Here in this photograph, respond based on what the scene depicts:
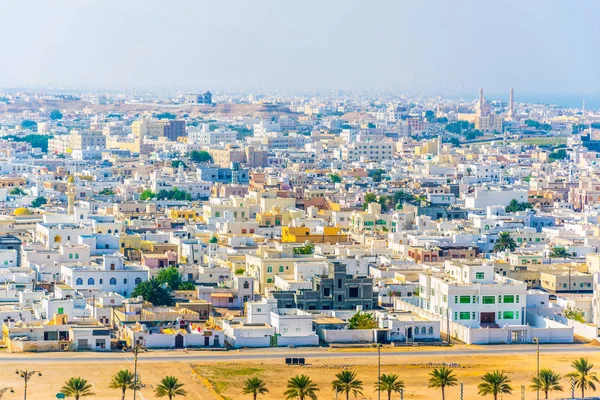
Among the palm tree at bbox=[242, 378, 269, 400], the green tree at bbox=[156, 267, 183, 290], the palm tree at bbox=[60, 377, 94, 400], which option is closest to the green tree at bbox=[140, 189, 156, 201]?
the green tree at bbox=[156, 267, 183, 290]

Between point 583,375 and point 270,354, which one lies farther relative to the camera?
point 270,354

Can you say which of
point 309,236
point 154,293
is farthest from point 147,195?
point 154,293

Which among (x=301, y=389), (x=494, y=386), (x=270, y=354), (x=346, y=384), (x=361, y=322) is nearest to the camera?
(x=301, y=389)

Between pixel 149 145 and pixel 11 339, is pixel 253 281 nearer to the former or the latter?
pixel 11 339

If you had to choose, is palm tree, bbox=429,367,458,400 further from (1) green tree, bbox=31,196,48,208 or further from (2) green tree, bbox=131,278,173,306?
(1) green tree, bbox=31,196,48,208

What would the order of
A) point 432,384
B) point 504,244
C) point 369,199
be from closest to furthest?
point 432,384
point 504,244
point 369,199

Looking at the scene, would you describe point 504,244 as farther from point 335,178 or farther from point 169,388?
point 335,178

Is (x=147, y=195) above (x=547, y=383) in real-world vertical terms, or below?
below
